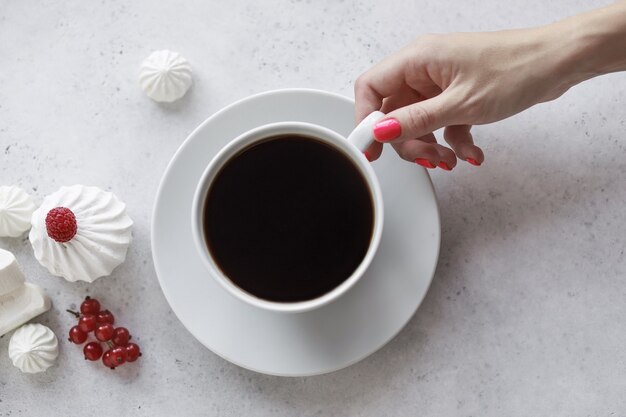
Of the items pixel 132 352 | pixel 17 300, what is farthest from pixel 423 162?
pixel 17 300

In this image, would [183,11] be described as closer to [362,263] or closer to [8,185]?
[8,185]

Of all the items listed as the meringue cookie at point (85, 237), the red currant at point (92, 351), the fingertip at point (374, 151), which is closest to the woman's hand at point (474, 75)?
the fingertip at point (374, 151)

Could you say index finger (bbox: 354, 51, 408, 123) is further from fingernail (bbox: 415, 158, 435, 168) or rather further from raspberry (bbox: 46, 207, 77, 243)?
raspberry (bbox: 46, 207, 77, 243)

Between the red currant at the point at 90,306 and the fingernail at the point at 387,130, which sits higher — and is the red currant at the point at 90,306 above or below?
below

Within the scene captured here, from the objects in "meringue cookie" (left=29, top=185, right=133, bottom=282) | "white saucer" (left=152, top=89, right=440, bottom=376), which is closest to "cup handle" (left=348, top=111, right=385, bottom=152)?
"white saucer" (left=152, top=89, right=440, bottom=376)

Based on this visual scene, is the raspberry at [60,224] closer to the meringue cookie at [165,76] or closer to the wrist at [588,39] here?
the meringue cookie at [165,76]

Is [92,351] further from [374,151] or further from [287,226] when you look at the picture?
[374,151]

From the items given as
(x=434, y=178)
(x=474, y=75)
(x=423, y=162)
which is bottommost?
(x=434, y=178)
